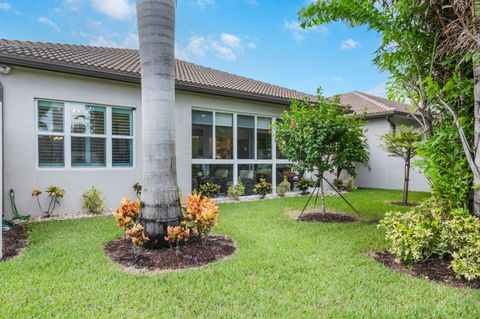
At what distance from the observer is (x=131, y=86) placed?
377 inches

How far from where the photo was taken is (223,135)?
37.7 feet

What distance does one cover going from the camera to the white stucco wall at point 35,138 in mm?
7832

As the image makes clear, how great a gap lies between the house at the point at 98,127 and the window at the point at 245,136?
40 mm

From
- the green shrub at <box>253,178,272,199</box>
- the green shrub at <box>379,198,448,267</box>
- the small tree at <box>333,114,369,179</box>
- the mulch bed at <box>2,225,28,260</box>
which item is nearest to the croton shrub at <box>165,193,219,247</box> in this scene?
the mulch bed at <box>2,225,28,260</box>

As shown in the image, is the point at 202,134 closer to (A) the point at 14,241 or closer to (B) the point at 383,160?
(A) the point at 14,241

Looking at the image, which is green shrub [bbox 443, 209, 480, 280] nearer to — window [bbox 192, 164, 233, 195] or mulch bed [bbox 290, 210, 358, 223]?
mulch bed [bbox 290, 210, 358, 223]

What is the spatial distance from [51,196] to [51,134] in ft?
5.75

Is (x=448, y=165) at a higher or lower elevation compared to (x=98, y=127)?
lower

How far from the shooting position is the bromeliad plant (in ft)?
26.5

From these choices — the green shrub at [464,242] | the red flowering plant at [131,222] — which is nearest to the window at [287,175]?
the red flowering plant at [131,222]

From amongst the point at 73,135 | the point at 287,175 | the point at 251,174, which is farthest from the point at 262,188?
the point at 73,135

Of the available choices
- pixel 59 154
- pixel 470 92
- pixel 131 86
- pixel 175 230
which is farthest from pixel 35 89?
pixel 470 92

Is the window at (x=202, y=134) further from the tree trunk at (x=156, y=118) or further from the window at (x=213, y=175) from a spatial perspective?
the tree trunk at (x=156, y=118)

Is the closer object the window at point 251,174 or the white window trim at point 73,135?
the white window trim at point 73,135
